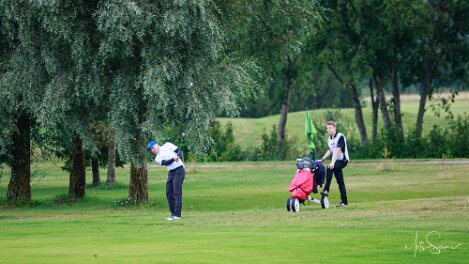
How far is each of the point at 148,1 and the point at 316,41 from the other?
126ft

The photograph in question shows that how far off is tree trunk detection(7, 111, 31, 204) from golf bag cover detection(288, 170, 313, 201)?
37.4 ft

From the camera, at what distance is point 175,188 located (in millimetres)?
26062

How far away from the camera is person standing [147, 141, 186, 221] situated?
1003 inches

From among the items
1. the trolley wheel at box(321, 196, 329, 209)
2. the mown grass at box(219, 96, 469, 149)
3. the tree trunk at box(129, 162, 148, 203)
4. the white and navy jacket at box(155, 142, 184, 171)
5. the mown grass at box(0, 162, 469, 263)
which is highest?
the mown grass at box(219, 96, 469, 149)

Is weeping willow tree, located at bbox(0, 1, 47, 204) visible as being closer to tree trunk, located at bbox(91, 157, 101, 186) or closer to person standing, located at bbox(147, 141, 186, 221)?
person standing, located at bbox(147, 141, 186, 221)

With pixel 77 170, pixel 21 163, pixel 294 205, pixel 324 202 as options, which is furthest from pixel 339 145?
pixel 77 170

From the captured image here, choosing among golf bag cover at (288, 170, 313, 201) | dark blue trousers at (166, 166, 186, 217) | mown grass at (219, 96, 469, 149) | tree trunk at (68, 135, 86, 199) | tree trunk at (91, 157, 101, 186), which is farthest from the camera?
mown grass at (219, 96, 469, 149)

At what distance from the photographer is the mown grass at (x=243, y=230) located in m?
17.1

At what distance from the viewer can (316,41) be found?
69000 mm

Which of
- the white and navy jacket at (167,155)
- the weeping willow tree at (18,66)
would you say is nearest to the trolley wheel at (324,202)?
the white and navy jacket at (167,155)

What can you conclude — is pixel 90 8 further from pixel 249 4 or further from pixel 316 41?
pixel 316 41

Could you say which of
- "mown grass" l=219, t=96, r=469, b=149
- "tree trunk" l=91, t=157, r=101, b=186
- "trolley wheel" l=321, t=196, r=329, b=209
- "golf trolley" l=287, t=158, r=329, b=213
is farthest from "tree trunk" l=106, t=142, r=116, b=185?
"mown grass" l=219, t=96, r=469, b=149

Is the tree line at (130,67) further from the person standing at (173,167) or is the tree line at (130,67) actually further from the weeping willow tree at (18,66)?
the person standing at (173,167)
